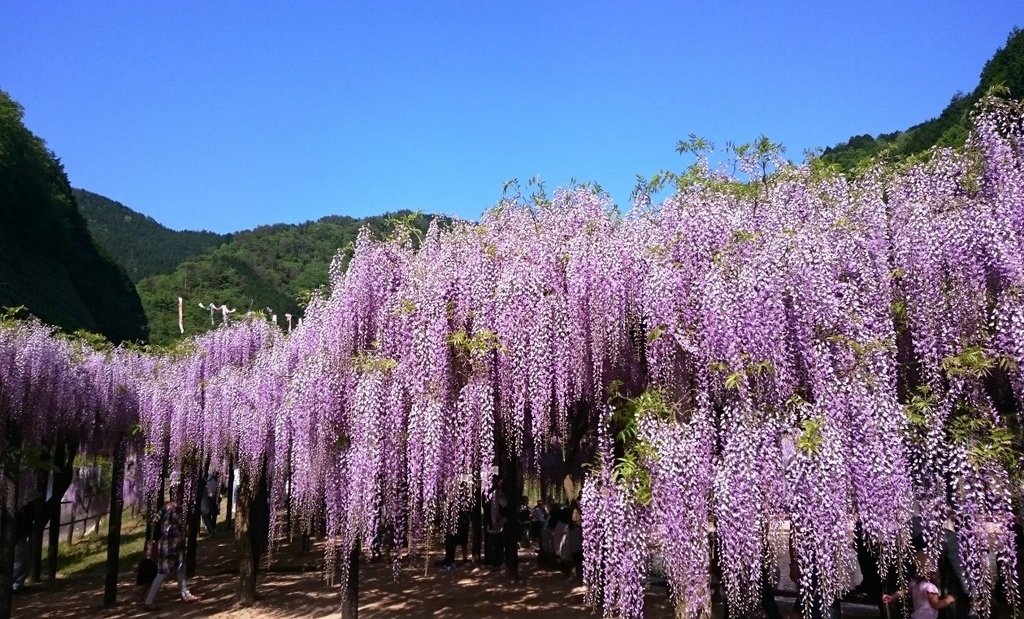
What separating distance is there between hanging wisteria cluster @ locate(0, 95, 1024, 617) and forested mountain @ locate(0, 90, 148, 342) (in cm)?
3286

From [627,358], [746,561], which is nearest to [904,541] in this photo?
[746,561]

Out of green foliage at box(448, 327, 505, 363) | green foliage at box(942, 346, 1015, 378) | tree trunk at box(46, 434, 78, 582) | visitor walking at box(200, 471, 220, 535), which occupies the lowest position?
visitor walking at box(200, 471, 220, 535)

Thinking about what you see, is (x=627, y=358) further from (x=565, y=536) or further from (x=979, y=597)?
(x=565, y=536)

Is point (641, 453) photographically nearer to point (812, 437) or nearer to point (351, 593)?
point (812, 437)

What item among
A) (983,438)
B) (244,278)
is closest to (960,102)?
(983,438)

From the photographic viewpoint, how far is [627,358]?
6914 mm

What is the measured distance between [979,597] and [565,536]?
777 centimetres

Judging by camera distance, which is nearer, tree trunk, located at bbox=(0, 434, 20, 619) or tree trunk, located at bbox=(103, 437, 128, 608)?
tree trunk, located at bbox=(0, 434, 20, 619)

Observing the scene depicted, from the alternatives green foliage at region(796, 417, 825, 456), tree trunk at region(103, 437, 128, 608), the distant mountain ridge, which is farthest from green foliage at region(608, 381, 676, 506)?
the distant mountain ridge

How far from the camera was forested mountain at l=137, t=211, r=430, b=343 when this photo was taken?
186 feet

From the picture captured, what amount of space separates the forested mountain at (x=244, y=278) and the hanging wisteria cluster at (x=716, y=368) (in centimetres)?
3650

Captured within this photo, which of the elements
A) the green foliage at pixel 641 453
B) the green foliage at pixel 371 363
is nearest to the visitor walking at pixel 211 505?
the green foliage at pixel 371 363

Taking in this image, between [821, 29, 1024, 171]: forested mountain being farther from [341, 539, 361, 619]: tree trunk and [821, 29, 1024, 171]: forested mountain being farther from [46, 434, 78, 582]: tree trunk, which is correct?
[46, 434, 78, 582]: tree trunk

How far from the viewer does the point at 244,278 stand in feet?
214
